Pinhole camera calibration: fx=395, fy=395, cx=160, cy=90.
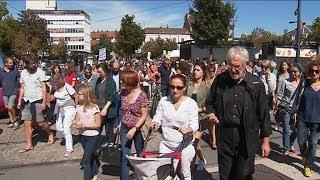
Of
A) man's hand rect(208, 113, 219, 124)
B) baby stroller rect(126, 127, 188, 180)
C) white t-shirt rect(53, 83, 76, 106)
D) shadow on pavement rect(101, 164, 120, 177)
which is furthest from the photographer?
white t-shirt rect(53, 83, 76, 106)

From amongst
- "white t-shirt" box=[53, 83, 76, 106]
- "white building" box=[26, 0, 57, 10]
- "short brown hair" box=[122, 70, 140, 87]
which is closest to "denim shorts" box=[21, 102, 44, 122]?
"white t-shirt" box=[53, 83, 76, 106]

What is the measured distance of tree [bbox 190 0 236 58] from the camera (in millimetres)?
35531

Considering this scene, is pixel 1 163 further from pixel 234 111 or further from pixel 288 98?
pixel 288 98

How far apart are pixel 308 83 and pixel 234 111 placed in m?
2.67

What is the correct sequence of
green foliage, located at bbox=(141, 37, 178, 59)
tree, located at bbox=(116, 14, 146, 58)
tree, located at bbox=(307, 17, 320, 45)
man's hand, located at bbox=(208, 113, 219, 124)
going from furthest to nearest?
green foliage, located at bbox=(141, 37, 178, 59) < tree, located at bbox=(307, 17, 320, 45) < tree, located at bbox=(116, 14, 146, 58) < man's hand, located at bbox=(208, 113, 219, 124)

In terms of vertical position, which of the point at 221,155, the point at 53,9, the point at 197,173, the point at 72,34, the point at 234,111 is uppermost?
the point at 53,9

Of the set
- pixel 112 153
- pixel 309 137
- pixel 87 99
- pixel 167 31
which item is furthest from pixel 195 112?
pixel 167 31

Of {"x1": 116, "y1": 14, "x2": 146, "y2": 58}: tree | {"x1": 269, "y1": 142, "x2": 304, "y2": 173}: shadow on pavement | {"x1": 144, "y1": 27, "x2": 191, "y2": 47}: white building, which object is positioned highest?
{"x1": 144, "y1": 27, "x2": 191, "y2": 47}: white building

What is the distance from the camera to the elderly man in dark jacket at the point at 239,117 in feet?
13.8

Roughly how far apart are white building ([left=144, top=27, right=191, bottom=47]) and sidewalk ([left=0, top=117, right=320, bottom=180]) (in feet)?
479

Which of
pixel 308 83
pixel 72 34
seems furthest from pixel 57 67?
pixel 72 34

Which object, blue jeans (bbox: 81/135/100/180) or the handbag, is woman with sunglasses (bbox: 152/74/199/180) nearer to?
blue jeans (bbox: 81/135/100/180)

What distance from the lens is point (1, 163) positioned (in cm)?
726

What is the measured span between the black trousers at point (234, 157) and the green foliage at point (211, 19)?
31.9 meters
